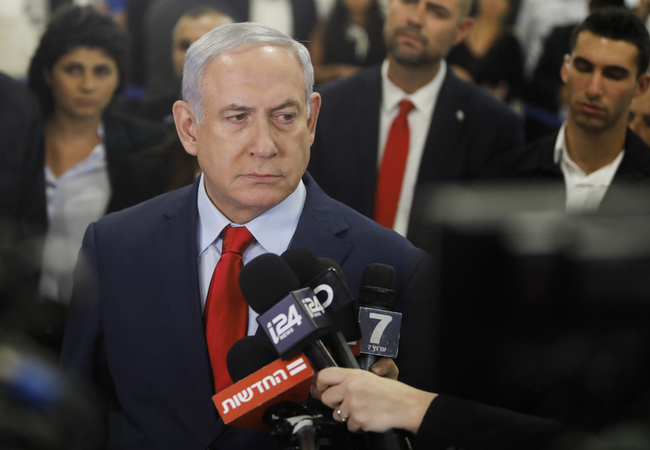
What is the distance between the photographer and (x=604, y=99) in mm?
2395

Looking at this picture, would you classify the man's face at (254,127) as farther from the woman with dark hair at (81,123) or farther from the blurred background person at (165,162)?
the woman with dark hair at (81,123)

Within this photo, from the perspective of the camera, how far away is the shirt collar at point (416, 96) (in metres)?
2.71

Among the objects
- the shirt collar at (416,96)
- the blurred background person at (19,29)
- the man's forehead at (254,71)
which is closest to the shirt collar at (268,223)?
the man's forehead at (254,71)

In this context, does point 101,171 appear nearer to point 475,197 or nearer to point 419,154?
point 419,154

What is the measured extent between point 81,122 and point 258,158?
163 centimetres

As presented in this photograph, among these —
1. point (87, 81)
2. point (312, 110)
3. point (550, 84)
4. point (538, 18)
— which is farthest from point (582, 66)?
point (538, 18)

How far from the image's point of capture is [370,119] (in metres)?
2.68

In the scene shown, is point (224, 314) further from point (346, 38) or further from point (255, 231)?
point (346, 38)

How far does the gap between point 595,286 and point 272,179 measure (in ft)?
3.41

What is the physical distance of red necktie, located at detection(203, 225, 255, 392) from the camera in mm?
1547

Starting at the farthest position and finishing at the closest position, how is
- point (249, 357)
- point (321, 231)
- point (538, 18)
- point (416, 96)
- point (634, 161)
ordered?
1. point (538, 18)
2. point (416, 96)
3. point (634, 161)
4. point (321, 231)
5. point (249, 357)

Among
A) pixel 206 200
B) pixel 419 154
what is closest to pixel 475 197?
pixel 206 200

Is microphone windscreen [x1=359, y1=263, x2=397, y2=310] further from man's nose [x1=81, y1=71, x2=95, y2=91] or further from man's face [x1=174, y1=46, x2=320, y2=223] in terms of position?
man's nose [x1=81, y1=71, x2=95, y2=91]

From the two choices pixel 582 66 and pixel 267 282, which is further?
pixel 582 66
